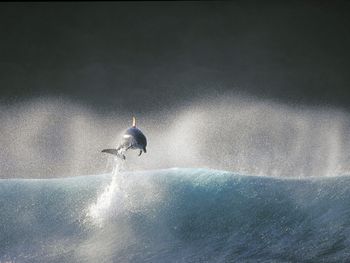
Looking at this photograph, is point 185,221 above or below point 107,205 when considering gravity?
below

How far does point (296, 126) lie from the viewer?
18.1 m

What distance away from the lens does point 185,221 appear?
10875mm

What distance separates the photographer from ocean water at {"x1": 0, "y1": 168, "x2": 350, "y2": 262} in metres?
8.82

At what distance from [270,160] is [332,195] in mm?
6926

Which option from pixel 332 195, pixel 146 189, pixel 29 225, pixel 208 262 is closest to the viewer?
pixel 208 262

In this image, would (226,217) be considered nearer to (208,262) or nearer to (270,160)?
(208,262)

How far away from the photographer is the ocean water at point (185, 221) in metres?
8.82

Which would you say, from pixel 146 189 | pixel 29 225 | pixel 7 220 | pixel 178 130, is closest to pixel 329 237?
pixel 146 189

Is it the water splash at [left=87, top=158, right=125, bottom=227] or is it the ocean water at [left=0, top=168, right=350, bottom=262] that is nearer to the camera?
the ocean water at [left=0, top=168, right=350, bottom=262]

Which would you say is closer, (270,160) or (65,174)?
(270,160)

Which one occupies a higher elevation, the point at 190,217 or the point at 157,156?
the point at 157,156

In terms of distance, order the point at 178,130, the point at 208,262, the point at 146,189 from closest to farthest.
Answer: the point at 208,262, the point at 146,189, the point at 178,130

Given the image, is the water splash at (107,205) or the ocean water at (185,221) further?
the water splash at (107,205)

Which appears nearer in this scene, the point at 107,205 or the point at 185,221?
the point at 185,221
